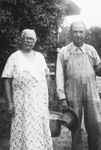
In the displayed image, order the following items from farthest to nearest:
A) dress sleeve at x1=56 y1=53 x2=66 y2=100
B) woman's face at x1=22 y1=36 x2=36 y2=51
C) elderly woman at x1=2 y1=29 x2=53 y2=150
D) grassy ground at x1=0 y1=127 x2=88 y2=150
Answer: grassy ground at x1=0 y1=127 x2=88 y2=150 < dress sleeve at x1=56 y1=53 x2=66 y2=100 < woman's face at x1=22 y1=36 x2=36 y2=51 < elderly woman at x1=2 y1=29 x2=53 y2=150

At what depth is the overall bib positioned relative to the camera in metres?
4.47

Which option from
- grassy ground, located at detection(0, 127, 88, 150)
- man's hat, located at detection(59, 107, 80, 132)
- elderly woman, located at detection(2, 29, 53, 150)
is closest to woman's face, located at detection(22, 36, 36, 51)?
elderly woman, located at detection(2, 29, 53, 150)

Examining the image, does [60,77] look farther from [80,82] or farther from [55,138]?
[55,138]

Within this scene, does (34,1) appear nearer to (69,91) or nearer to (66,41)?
(69,91)

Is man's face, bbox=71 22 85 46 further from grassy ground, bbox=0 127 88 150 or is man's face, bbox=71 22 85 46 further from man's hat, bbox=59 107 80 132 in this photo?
grassy ground, bbox=0 127 88 150

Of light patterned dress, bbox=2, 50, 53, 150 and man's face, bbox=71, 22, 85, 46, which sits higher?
man's face, bbox=71, 22, 85, 46

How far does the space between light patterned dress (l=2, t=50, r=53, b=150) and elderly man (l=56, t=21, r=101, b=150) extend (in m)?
0.56

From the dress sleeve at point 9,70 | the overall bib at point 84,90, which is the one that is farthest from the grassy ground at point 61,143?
the dress sleeve at point 9,70

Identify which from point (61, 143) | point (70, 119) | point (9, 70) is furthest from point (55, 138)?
point (9, 70)

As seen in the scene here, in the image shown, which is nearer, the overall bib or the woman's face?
the woman's face

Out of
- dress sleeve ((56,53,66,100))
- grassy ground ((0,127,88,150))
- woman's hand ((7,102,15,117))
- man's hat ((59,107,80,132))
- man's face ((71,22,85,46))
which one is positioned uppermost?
man's face ((71,22,85,46))

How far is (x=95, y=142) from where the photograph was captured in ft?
15.1

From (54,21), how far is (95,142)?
13.1ft

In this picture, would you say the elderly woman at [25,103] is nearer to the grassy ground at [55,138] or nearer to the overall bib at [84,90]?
the overall bib at [84,90]
